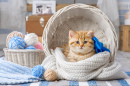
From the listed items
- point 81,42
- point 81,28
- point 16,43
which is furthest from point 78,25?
point 16,43

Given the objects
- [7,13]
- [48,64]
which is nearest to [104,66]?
[48,64]

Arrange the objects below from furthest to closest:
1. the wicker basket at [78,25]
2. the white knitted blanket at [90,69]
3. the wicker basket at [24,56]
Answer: the wicker basket at [24,56]
the wicker basket at [78,25]
the white knitted blanket at [90,69]

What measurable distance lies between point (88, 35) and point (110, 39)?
187mm

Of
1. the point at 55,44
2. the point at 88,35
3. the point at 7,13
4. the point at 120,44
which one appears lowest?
the point at 120,44

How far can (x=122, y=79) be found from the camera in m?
1.04

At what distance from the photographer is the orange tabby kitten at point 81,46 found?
1037 millimetres

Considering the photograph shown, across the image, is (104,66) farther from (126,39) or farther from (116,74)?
(126,39)

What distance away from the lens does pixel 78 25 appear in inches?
57.0

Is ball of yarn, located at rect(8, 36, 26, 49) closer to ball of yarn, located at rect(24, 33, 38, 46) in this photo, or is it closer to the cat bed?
ball of yarn, located at rect(24, 33, 38, 46)

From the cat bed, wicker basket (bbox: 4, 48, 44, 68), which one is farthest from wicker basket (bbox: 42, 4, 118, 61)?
wicker basket (bbox: 4, 48, 44, 68)

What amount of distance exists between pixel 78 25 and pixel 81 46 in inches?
18.2

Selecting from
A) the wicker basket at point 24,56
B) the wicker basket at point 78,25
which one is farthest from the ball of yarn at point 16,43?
the wicker basket at point 78,25

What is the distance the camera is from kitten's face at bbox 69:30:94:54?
103cm

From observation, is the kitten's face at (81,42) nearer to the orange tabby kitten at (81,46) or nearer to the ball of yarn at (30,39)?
the orange tabby kitten at (81,46)
